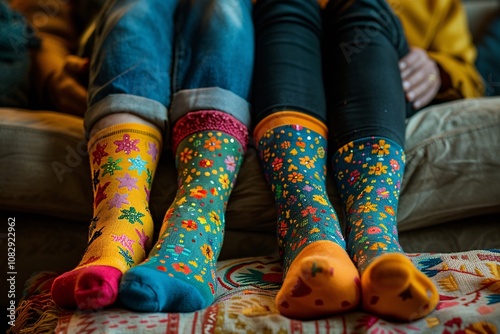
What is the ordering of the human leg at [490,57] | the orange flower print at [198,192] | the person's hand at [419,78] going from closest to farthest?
the orange flower print at [198,192] → the person's hand at [419,78] → the human leg at [490,57]

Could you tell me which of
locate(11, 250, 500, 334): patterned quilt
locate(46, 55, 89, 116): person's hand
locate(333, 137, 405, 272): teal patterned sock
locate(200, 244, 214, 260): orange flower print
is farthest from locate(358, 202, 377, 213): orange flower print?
locate(46, 55, 89, 116): person's hand

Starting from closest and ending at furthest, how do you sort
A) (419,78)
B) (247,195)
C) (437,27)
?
(247,195) → (419,78) → (437,27)

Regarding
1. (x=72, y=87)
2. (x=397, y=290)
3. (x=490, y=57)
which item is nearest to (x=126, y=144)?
(x=72, y=87)

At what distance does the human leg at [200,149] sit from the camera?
2.31ft

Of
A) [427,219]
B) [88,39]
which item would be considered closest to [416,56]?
[427,219]

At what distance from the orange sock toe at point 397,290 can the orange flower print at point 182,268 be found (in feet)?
0.70

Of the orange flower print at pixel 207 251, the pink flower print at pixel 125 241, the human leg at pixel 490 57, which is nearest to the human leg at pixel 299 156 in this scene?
the orange flower print at pixel 207 251

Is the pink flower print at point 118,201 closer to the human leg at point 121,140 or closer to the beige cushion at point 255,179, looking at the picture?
the human leg at point 121,140

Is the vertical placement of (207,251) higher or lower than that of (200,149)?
lower

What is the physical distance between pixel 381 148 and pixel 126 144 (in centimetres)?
38

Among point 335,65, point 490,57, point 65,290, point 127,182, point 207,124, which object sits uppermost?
point 490,57

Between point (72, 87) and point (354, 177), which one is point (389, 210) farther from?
point (72, 87)

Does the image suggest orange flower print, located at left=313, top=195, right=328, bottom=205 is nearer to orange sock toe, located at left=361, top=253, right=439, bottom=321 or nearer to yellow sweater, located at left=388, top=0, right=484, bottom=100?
orange sock toe, located at left=361, top=253, right=439, bottom=321

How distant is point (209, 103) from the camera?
0.93 meters
